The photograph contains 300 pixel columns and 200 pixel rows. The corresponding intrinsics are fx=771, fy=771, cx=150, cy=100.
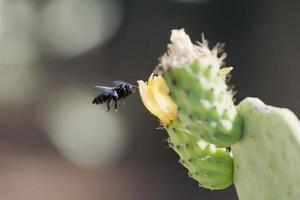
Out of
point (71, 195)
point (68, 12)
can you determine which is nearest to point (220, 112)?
point (71, 195)

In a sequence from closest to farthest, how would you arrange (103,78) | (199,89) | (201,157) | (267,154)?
(199,89), (267,154), (201,157), (103,78)

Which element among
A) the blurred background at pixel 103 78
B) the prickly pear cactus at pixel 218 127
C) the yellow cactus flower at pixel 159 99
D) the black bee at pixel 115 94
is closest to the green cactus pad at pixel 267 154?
the prickly pear cactus at pixel 218 127

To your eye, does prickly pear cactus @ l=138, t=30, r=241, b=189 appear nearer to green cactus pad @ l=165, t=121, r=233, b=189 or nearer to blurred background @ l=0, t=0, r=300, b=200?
green cactus pad @ l=165, t=121, r=233, b=189

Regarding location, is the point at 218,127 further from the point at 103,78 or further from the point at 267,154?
the point at 103,78

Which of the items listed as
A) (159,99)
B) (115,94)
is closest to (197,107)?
(159,99)

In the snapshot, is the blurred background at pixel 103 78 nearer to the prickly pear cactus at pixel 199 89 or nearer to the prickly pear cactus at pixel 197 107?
the prickly pear cactus at pixel 197 107

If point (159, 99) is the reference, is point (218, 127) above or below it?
below
